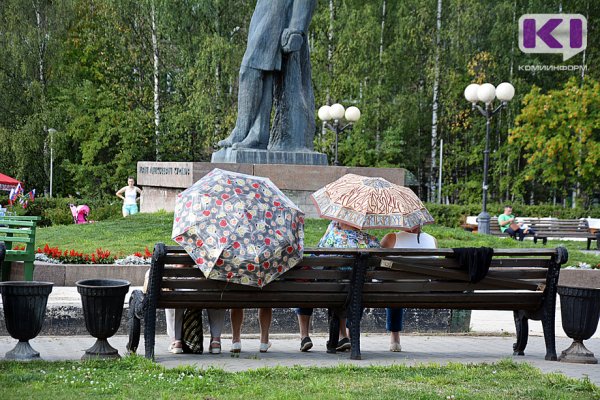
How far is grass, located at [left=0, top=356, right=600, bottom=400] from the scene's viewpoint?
593 cm

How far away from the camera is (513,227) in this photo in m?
25.2

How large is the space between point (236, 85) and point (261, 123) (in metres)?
20.0

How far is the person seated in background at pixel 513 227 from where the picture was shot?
25.2 meters

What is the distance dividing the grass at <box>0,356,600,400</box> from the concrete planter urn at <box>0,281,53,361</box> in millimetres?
336

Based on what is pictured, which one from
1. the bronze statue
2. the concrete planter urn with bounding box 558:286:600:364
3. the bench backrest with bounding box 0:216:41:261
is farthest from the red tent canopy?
the concrete planter urn with bounding box 558:286:600:364

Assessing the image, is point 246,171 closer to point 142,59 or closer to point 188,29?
point 188,29

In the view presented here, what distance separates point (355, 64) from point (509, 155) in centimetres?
731

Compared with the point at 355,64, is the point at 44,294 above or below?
below

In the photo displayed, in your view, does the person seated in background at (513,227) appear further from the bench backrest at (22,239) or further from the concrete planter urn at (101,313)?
the concrete planter urn at (101,313)

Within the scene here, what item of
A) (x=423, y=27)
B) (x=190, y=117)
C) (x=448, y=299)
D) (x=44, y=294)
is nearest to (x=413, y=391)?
(x=448, y=299)


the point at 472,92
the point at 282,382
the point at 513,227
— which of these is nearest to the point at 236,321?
the point at 282,382

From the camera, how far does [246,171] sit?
16422 mm

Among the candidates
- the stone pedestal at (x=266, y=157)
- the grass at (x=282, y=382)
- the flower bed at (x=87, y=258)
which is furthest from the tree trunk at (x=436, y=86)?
the grass at (x=282, y=382)

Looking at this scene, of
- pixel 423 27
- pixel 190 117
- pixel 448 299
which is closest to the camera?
pixel 448 299
